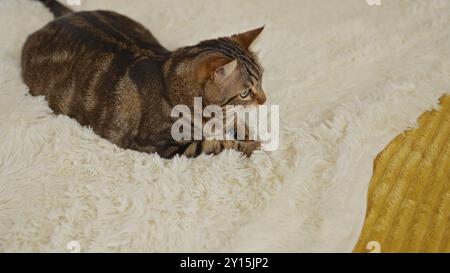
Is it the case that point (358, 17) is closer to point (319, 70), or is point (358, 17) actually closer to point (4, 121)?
point (319, 70)

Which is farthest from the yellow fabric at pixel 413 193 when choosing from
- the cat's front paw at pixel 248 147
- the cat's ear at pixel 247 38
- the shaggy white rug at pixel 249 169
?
the cat's ear at pixel 247 38

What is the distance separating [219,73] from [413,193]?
0.65m

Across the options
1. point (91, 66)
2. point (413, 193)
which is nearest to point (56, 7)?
point (91, 66)

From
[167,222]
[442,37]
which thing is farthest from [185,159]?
[442,37]

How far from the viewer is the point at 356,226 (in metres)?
1.11

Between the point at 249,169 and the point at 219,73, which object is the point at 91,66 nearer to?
the point at 219,73

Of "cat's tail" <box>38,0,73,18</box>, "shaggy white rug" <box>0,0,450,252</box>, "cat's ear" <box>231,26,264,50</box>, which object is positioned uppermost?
"cat's tail" <box>38,0,73,18</box>

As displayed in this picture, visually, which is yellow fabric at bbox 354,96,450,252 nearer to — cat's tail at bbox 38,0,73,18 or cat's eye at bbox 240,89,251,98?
cat's eye at bbox 240,89,251,98

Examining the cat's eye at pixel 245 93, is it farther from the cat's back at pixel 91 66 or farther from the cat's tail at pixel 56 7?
the cat's tail at pixel 56 7

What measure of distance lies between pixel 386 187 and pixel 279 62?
1.98 feet

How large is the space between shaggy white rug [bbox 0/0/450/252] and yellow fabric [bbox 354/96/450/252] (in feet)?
0.12

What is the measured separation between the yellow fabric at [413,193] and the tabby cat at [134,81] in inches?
14.9

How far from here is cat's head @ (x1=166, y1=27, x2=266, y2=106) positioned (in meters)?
1.10

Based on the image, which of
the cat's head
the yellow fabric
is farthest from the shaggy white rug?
the cat's head
